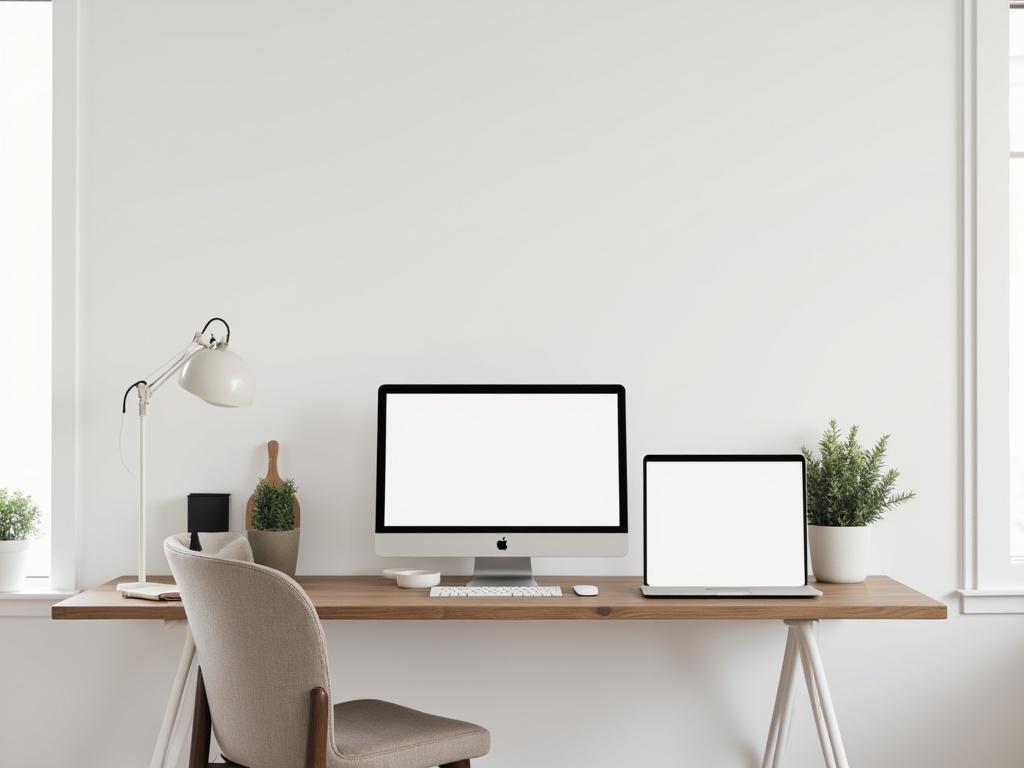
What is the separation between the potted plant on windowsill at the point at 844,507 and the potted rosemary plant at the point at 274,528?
1297 mm

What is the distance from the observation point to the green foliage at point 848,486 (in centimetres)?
222

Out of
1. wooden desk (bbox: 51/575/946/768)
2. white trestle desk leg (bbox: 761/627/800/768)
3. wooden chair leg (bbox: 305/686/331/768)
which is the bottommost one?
white trestle desk leg (bbox: 761/627/800/768)

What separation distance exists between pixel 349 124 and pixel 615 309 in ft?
2.91

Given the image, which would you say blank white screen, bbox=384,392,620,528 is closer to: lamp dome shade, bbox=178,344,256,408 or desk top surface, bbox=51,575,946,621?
desk top surface, bbox=51,575,946,621

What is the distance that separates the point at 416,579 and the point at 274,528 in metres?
0.40

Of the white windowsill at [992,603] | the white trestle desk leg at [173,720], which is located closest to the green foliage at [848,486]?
the white windowsill at [992,603]

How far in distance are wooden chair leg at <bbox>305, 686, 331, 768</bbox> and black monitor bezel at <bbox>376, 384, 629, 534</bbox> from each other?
659mm

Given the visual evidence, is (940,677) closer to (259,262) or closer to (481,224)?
(481,224)

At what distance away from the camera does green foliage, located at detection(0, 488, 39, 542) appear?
236cm

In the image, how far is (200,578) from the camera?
1.59 meters

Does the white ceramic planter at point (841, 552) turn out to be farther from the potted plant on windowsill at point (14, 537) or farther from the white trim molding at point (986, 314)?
the potted plant on windowsill at point (14, 537)

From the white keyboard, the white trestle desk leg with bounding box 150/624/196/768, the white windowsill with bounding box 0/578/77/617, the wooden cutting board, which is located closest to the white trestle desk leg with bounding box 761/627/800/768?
the white keyboard

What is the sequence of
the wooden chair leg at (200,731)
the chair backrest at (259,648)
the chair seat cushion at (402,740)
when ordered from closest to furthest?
the chair backrest at (259,648)
the chair seat cushion at (402,740)
the wooden chair leg at (200,731)

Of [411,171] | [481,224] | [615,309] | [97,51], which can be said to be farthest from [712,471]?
[97,51]
